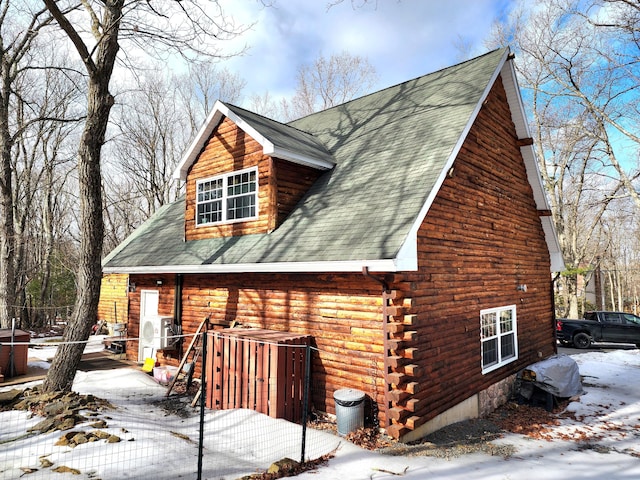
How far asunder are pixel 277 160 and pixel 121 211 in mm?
29703

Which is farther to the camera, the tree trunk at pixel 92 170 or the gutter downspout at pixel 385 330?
the tree trunk at pixel 92 170

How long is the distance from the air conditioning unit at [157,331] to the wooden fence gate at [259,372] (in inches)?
120

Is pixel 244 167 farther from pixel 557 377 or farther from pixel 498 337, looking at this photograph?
pixel 557 377

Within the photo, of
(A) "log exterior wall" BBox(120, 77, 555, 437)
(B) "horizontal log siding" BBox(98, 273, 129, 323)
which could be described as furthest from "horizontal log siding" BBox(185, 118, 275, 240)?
(B) "horizontal log siding" BBox(98, 273, 129, 323)

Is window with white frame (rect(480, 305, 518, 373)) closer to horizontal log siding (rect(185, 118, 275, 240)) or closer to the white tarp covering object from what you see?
the white tarp covering object

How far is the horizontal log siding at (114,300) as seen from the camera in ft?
69.5

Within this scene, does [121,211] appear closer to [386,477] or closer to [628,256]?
[386,477]

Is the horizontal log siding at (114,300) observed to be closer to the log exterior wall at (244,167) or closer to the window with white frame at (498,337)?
the log exterior wall at (244,167)

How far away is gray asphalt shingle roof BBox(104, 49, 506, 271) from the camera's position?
7.28 meters

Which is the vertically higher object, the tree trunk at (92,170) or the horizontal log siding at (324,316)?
the tree trunk at (92,170)

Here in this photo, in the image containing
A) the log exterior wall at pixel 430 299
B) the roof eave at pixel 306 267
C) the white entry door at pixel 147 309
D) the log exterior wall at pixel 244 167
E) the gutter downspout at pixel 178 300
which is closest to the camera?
the roof eave at pixel 306 267

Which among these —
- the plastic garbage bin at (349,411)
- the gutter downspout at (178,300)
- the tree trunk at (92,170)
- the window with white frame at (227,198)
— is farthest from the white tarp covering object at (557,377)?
the tree trunk at (92,170)

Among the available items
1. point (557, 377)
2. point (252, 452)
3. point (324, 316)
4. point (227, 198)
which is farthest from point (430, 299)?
point (227, 198)

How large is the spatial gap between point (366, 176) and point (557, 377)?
7.40m
